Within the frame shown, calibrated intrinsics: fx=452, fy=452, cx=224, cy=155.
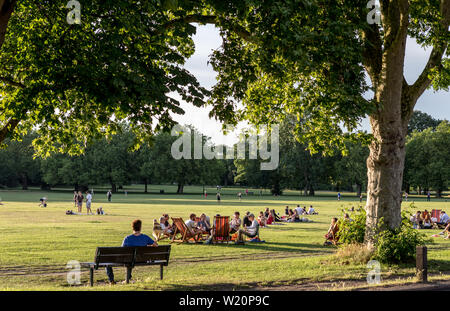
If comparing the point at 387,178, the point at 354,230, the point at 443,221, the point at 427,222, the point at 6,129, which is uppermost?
the point at 6,129

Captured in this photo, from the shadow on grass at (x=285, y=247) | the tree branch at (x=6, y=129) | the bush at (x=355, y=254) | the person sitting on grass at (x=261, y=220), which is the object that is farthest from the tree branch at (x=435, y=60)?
the person sitting on grass at (x=261, y=220)

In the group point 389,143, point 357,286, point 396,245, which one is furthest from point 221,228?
point 357,286

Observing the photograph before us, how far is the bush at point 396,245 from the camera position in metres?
12.8

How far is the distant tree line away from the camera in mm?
88625

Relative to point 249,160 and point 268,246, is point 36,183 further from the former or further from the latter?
point 268,246

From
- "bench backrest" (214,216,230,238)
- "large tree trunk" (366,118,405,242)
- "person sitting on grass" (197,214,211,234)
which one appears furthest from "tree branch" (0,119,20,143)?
"large tree trunk" (366,118,405,242)

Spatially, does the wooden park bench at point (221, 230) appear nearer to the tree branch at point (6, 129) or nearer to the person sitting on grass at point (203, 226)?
the person sitting on grass at point (203, 226)

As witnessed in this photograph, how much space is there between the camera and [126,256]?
10.4 m

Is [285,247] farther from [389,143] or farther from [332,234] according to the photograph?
[389,143]

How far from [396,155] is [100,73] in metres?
8.68

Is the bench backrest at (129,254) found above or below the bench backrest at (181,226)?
above

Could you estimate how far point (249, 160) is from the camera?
99938mm

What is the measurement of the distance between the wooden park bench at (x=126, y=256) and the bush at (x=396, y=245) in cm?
623

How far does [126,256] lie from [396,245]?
24.6ft
